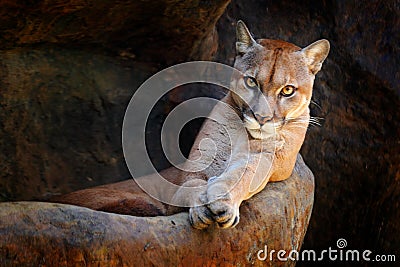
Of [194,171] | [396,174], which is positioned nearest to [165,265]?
[194,171]

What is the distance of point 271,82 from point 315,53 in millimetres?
402

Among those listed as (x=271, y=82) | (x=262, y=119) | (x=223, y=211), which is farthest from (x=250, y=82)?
(x=223, y=211)

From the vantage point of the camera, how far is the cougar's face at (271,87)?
3.39 meters

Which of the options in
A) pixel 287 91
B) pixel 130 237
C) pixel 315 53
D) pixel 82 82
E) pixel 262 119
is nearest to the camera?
pixel 130 237

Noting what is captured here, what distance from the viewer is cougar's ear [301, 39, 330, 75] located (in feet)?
12.0

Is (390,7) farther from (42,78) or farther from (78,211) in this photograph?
(78,211)

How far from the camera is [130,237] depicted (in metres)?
2.88

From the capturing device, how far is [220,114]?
3.71 m

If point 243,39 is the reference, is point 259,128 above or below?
below

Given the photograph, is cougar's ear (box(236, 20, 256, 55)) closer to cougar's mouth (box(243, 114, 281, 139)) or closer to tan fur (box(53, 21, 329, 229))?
tan fur (box(53, 21, 329, 229))
